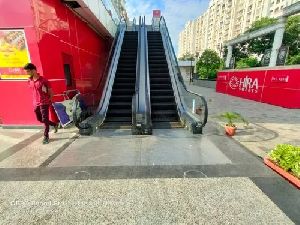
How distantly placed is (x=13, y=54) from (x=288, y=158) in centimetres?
714

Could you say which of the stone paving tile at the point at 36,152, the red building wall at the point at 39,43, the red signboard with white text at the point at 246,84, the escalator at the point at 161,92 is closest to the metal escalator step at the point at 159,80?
the escalator at the point at 161,92

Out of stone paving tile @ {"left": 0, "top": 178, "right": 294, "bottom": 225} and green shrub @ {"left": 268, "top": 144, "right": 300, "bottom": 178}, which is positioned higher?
green shrub @ {"left": 268, "top": 144, "right": 300, "bottom": 178}

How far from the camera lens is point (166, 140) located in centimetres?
532

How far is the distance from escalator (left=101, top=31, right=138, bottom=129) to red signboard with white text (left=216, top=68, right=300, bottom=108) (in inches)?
333

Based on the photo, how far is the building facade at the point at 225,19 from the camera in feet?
198

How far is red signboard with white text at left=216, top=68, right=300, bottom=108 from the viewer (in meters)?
10.6

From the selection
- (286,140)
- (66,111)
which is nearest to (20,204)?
(66,111)

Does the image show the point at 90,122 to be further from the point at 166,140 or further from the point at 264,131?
the point at 264,131

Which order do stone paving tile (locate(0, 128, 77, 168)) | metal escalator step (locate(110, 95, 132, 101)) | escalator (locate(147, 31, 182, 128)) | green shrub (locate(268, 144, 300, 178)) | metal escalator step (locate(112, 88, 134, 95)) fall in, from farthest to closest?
metal escalator step (locate(112, 88, 134, 95)) < metal escalator step (locate(110, 95, 132, 101)) < escalator (locate(147, 31, 182, 128)) < stone paving tile (locate(0, 128, 77, 168)) < green shrub (locate(268, 144, 300, 178))

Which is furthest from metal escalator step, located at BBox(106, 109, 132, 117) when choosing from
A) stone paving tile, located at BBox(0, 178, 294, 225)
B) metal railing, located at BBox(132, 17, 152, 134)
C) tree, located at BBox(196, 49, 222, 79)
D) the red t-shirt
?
tree, located at BBox(196, 49, 222, 79)

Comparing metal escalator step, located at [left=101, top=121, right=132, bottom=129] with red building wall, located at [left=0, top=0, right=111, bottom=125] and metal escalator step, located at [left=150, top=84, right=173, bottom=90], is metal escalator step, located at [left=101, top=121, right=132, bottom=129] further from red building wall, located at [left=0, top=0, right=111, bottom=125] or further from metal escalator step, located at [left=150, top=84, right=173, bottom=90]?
metal escalator step, located at [left=150, top=84, right=173, bottom=90]

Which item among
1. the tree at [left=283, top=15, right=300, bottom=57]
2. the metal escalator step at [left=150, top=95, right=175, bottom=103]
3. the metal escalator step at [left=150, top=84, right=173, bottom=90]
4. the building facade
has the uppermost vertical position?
the building facade

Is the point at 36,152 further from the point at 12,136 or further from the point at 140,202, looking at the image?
the point at 140,202

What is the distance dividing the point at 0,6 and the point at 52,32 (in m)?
1.34
